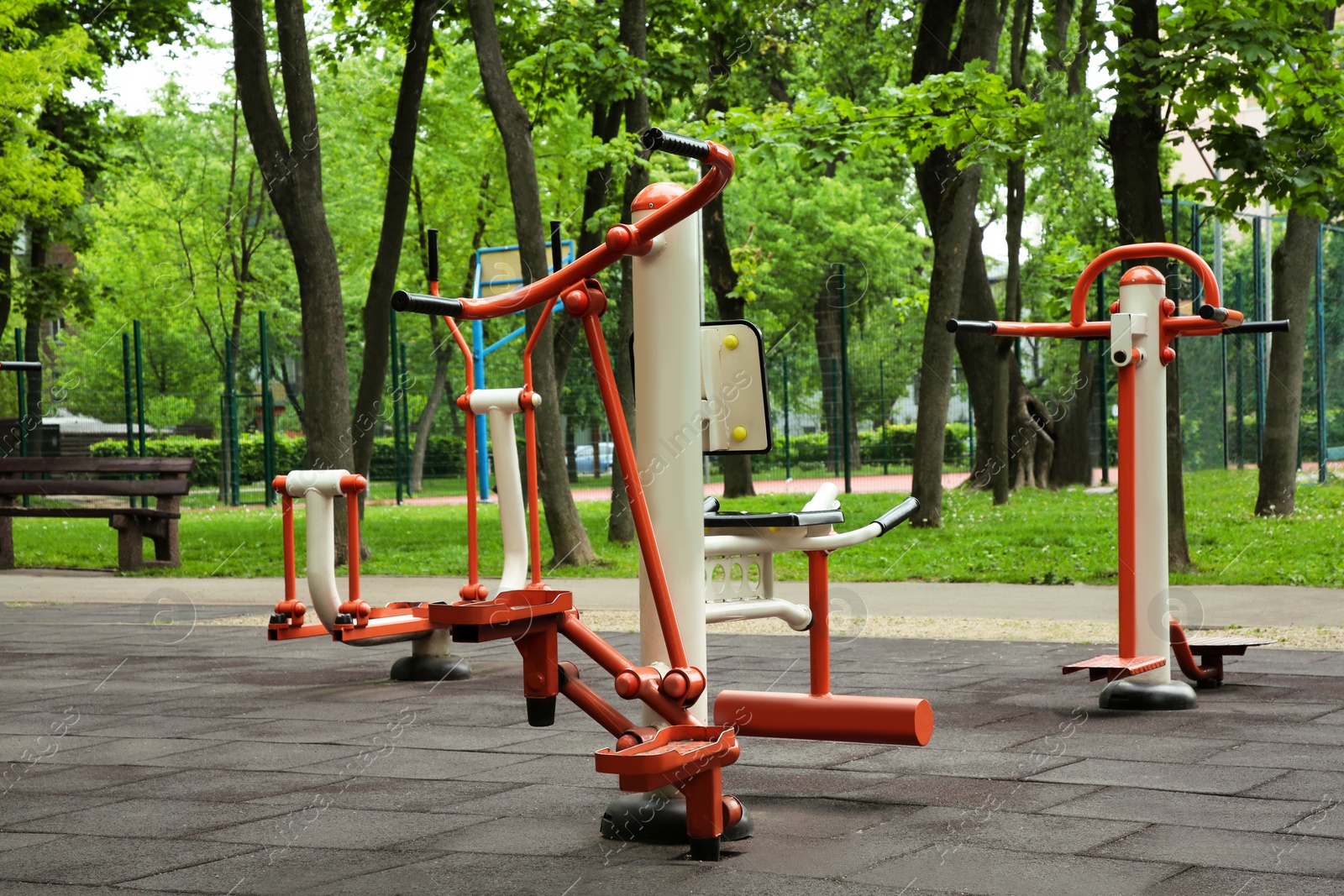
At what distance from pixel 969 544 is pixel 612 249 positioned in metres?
9.62

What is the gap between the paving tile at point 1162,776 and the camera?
421 centimetres

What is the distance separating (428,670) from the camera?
22.8 feet

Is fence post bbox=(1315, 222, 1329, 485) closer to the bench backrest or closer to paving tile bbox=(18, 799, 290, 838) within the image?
the bench backrest

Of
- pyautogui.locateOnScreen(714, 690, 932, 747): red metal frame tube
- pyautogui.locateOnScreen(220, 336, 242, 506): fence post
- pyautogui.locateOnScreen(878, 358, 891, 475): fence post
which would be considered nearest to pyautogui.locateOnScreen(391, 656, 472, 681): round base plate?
pyautogui.locateOnScreen(714, 690, 932, 747): red metal frame tube

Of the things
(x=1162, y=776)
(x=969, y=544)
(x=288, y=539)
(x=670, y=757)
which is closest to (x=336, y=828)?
(x=670, y=757)

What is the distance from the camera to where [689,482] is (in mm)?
3656

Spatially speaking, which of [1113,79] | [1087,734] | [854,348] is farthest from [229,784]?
[854,348]

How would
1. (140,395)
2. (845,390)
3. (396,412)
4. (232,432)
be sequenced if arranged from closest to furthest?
(845,390) → (140,395) → (396,412) → (232,432)

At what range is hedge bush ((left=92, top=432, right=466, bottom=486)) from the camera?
23375mm

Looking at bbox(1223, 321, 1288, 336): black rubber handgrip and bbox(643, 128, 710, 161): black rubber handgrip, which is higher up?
bbox(643, 128, 710, 161): black rubber handgrip

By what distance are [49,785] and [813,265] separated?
32.2m

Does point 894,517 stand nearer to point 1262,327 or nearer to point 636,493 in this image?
point 636,493

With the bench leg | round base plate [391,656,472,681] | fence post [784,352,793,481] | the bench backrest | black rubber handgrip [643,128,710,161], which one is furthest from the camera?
fence post [784,352,793,481]

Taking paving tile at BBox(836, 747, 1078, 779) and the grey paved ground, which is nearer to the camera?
the grey paved ground
